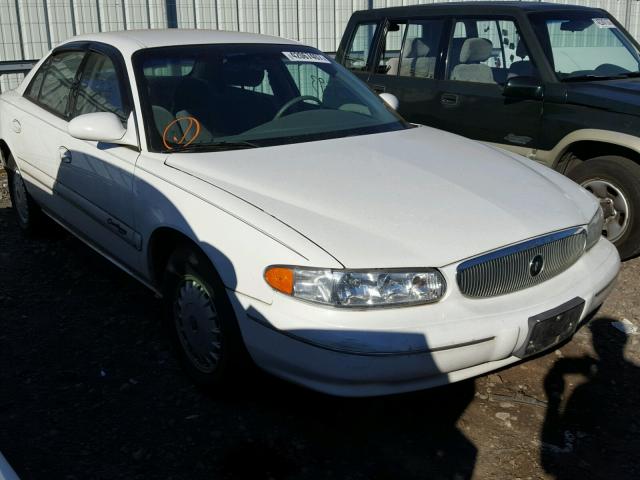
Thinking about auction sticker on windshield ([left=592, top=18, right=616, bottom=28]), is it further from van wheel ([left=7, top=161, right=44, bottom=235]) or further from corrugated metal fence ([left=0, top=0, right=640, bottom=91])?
corrugated metal fence ([left=0, top=0, right=640, bottom=91])

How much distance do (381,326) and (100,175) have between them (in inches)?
81.4

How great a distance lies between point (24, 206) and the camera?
5.59m

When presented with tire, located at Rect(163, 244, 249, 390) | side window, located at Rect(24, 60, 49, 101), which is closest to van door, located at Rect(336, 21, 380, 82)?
side window, located at Rect(24, 60, 49, 101)

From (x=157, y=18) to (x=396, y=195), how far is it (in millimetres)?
7127

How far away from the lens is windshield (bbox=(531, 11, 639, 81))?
215 inches

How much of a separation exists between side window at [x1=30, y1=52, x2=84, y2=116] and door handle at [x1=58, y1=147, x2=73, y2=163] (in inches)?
12.2

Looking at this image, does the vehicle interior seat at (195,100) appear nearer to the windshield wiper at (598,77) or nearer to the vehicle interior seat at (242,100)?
the vehicle interior seat at (242,100)

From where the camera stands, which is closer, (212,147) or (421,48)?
(212,147)

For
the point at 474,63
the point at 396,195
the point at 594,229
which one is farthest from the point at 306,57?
the point at 594,229

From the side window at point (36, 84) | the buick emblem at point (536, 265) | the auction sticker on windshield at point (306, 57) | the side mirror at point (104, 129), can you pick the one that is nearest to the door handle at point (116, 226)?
the side mirror at point (104, 129)

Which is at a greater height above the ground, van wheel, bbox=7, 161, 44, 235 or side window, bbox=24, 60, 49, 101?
side window, bbox=24, 60, 49, 101

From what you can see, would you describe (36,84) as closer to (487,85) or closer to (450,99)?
(450,99)

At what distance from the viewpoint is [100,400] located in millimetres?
3393

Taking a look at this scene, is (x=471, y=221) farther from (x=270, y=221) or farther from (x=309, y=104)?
(x=309, y=104)
